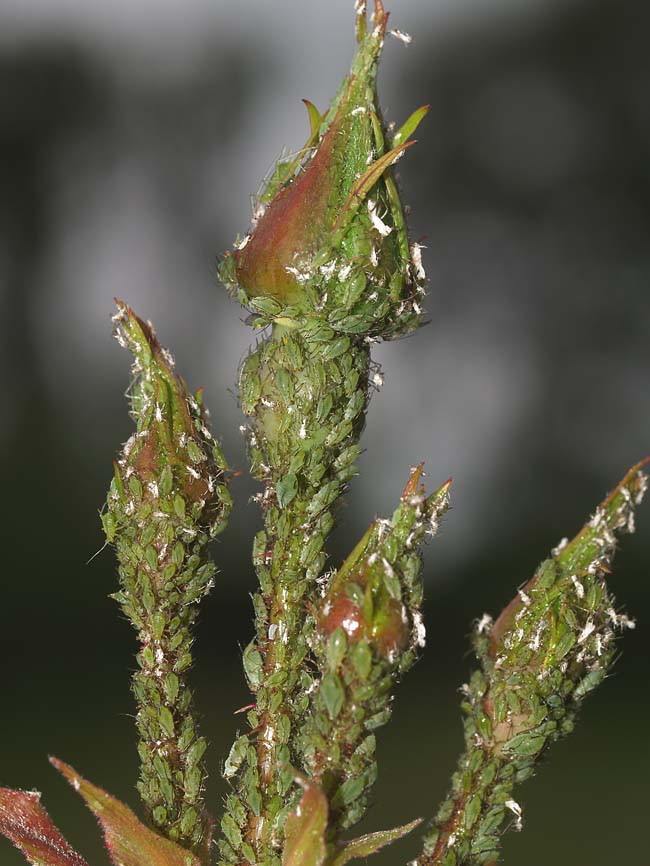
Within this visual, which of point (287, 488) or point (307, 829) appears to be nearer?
point (307, 829)

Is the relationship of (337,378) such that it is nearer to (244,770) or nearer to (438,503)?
(438,503)

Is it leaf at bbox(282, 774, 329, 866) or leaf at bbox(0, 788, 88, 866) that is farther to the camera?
leaf at bbox(0, 788, 88, 866)

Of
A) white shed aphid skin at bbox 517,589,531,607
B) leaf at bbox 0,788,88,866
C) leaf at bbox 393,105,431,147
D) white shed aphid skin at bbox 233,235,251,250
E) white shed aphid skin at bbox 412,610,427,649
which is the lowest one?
leaf at bbox 0,788,88,866

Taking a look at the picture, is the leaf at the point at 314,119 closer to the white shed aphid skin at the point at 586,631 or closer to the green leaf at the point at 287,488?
the green leaf at the point at 287,488

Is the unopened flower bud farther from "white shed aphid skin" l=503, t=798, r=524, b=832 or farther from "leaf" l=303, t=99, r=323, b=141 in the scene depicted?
"white shed aphid skin" l=503, t=798, r=524, b=832

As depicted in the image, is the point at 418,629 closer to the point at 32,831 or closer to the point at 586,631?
the point at 586,631

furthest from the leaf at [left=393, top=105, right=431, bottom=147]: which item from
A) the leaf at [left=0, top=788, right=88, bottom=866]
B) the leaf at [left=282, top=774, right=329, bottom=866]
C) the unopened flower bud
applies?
the leaf at [left=0, top=788, right=88, bottom=866]

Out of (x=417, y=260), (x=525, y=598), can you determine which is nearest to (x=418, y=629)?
(x=525, y=598)
